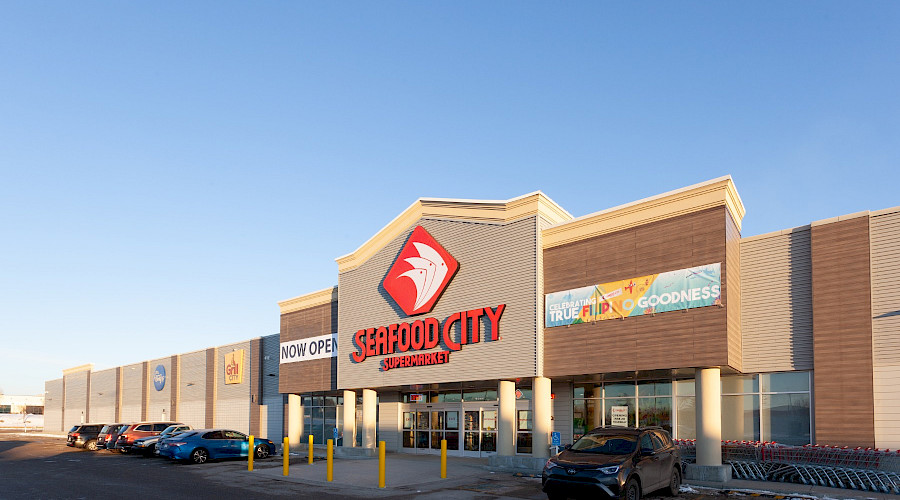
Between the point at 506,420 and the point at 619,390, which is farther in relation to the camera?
the point at 506,420

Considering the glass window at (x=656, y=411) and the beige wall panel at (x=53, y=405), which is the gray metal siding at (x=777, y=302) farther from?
the beige wall panel at (x=53, y=405)

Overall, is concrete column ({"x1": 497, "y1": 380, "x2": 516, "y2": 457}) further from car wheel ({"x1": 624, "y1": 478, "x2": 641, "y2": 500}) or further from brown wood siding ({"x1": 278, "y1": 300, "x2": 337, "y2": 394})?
brown wood siding ({"x1": 278, "y1": 300, "x2": 337, "y2": 394})

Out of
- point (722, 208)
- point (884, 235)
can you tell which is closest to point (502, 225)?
point (722, 208)

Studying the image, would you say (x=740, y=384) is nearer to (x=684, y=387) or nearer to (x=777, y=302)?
(x=684, y=387)

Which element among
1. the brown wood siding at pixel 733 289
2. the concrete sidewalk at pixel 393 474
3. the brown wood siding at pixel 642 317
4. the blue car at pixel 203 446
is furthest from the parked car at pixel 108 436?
the brown wood siding at pixel 733 289

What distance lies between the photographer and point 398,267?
28953 millimetres

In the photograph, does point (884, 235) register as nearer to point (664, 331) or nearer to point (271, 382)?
point (664, 331)

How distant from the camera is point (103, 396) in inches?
2618

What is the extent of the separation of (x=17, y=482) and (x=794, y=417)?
22.3 metres

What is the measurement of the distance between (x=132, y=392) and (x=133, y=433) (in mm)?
28361

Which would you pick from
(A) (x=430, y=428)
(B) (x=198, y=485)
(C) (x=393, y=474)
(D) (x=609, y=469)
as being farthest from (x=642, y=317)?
(A) (x=430, y=428)

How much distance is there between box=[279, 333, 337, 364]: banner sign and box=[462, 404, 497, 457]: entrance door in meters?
7.71

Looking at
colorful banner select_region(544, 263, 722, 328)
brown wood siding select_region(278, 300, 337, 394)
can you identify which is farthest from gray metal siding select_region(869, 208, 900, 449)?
brown wood siding select_region(278, 300, 337, 394)

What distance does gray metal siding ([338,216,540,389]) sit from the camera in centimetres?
2375
